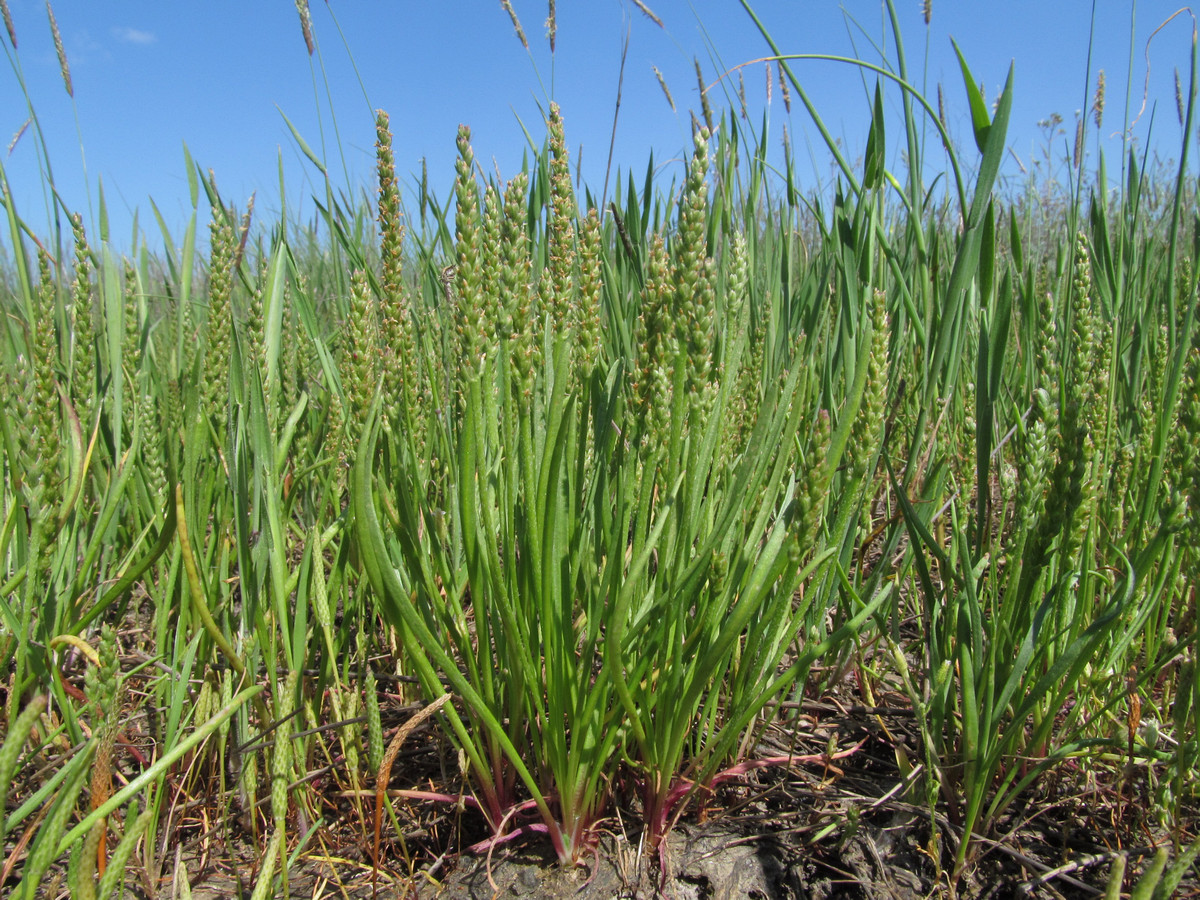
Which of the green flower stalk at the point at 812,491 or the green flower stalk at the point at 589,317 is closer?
the green flower stalk at the point at 812,491

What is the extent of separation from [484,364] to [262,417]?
1.14 ft

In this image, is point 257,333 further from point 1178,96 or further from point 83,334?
point 1178,96

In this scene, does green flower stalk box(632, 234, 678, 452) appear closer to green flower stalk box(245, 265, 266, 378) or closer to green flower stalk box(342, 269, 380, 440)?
green flower stalk box(342, 269, 380, 440)

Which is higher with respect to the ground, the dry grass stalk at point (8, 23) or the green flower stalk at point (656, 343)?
the dry grass stalk at point (8, 23)

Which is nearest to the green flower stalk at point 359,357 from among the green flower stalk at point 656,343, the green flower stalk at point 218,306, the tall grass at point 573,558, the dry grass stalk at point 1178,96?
the tall grass at point 573,558

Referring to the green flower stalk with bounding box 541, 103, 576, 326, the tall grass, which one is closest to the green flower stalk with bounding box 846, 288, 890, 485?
the tall grass

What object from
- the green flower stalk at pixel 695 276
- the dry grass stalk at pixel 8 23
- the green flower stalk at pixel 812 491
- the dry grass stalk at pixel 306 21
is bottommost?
the green flower stalk at pixel 812 491

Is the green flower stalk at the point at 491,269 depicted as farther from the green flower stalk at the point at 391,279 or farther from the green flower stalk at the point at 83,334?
the green flower stalk at the point at 83,334

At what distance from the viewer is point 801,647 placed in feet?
A: 4.23

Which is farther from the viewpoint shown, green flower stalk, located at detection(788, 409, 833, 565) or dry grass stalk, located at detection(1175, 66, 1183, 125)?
dry grass stalk, located at detection(1175, 66, 1183, 125)

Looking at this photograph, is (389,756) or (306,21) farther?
(306,21)

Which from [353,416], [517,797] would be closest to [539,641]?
[517,797]

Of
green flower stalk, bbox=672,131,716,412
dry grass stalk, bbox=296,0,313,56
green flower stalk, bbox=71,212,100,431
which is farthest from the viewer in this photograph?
dry grass stalk, bbox=296,0,313,56

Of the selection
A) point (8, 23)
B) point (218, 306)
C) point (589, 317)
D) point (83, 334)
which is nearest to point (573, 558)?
point (589, 317)
